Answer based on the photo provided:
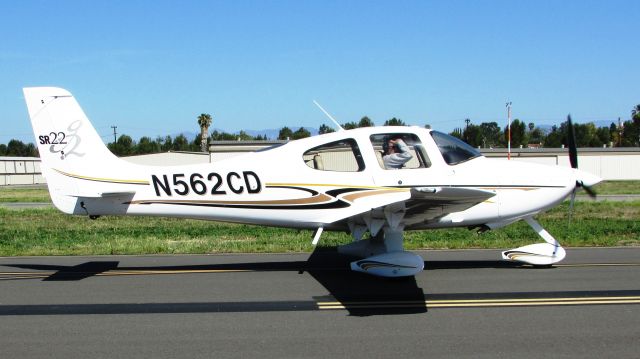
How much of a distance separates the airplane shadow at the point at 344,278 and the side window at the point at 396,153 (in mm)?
1658

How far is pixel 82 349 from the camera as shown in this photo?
5.75 meters

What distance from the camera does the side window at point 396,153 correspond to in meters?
9.12

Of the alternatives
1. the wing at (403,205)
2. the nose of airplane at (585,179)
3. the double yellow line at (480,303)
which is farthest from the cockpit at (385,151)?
the double yellow line at (480,303)

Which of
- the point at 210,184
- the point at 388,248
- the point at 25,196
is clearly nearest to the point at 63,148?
the point at 210,184

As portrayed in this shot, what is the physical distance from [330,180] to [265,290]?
1895 mm

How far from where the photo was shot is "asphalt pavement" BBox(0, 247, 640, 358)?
5.76 m

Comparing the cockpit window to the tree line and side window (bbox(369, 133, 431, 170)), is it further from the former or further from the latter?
the tree line

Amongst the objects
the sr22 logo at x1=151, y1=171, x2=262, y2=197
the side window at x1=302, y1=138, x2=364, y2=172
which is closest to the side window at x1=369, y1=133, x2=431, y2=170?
the side window at x1=302, y1=138, x2=364, y2=172

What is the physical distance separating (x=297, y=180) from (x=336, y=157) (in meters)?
0.67

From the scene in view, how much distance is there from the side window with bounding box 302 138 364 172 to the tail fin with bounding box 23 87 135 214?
9.39 ft

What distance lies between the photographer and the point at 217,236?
1532 cm

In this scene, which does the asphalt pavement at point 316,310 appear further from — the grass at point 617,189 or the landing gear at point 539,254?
the grass at point 617,189

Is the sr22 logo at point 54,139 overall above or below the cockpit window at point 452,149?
above

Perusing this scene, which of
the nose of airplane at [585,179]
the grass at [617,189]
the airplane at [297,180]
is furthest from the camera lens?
the grass at [617,189]
